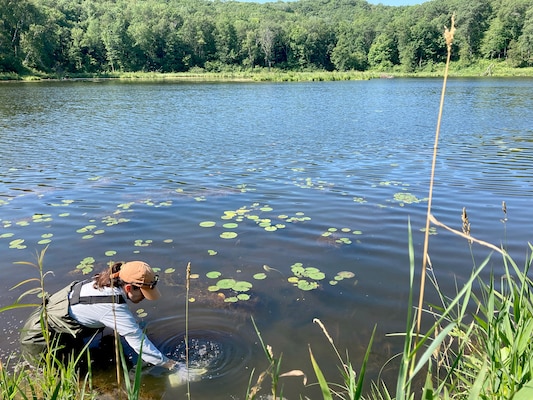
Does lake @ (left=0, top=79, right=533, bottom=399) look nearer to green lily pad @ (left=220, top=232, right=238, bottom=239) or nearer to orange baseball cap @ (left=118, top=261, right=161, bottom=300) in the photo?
green lily pad @ (left=220, top=232, right=238, bottom=239)

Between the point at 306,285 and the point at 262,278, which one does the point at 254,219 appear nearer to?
the point at 262,278

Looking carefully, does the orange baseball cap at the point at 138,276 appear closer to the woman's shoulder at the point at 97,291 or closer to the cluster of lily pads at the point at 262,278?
the woman's shoulder at the point at 97,291

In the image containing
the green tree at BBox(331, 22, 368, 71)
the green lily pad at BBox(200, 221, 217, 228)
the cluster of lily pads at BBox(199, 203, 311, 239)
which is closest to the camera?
the cluster of lily pads at BBox(199, 203, 311, 239)

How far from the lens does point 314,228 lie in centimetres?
824

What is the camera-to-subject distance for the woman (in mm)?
4098

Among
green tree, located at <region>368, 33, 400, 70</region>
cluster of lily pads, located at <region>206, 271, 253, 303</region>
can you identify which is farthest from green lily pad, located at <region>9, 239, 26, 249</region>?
green tree, located at <region>368, 33, 400, 70</region>

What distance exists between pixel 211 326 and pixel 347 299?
1910 millimetres

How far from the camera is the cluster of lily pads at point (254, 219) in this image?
27.2 ft

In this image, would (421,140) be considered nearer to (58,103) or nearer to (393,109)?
(393,109)

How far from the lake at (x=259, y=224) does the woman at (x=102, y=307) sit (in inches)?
24.5

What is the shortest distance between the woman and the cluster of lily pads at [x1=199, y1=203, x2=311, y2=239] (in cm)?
374

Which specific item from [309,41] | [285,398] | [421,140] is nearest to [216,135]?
[421,140]

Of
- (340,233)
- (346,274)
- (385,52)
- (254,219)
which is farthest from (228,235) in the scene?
(385,52)

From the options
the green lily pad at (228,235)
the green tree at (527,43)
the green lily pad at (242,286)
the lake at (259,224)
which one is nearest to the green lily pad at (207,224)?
the lake at (259,224)
